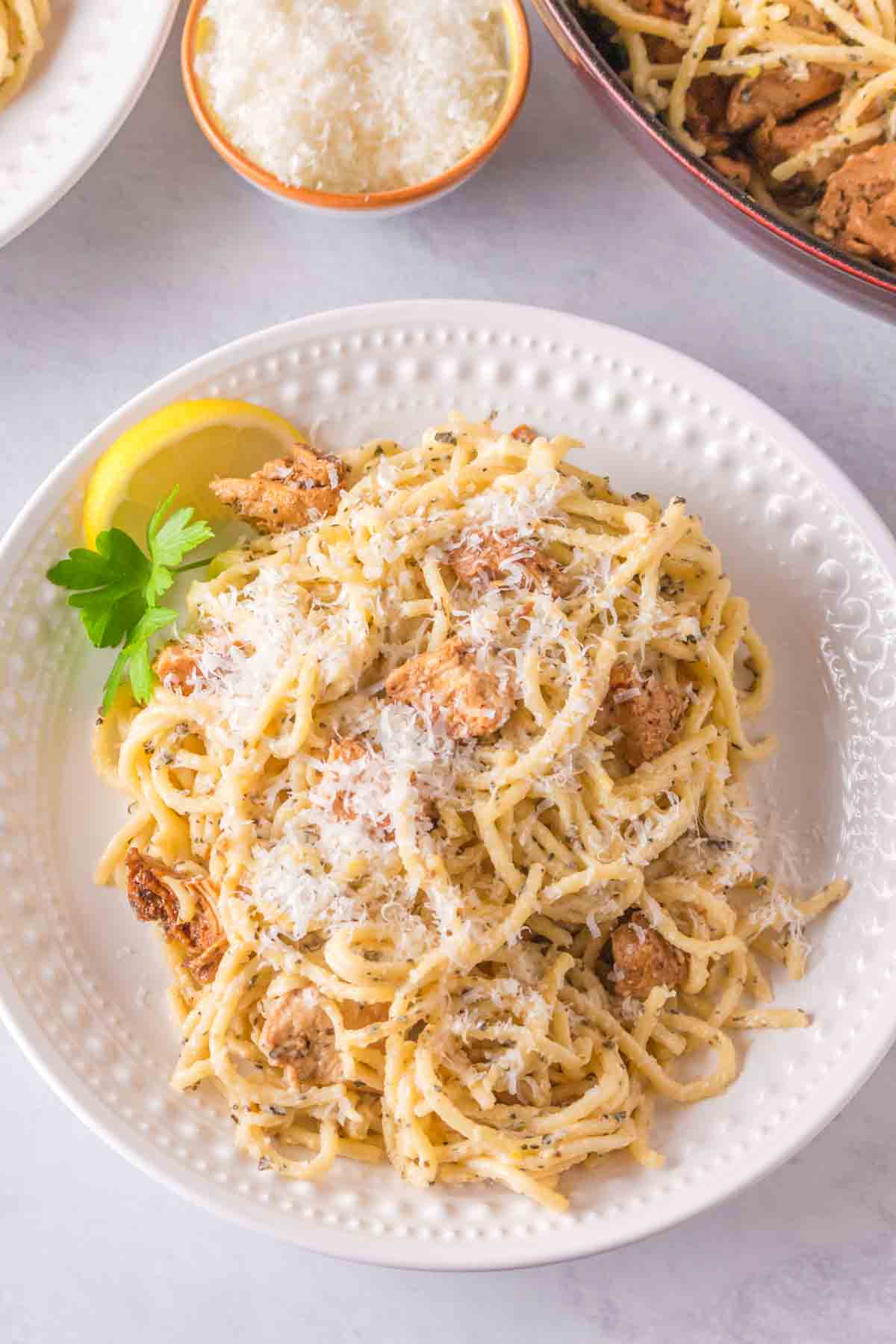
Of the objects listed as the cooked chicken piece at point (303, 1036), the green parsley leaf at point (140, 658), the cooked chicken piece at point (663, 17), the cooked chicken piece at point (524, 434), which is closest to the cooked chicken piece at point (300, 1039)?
the cooked chicken piece at point (303, 1036)

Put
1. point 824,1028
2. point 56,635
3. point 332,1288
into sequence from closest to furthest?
point 824,1028 < point 56,635 < point 332,1288

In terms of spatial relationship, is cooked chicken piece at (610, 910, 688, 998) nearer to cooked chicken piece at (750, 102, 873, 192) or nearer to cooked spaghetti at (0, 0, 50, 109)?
cooked chicken piece at (750, 102, 873, 192)

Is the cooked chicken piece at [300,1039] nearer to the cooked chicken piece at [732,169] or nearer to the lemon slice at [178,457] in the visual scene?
the lemon slice at [178,457]

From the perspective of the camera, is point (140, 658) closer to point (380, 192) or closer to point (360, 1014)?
point (360, 1014)

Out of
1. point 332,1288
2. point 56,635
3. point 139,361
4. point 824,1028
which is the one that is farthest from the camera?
point 139,361

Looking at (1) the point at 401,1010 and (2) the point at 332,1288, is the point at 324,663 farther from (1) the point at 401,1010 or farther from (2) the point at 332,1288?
(2) the point at 332,1288

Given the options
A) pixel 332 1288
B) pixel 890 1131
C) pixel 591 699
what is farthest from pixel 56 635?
pixel 890 1131
